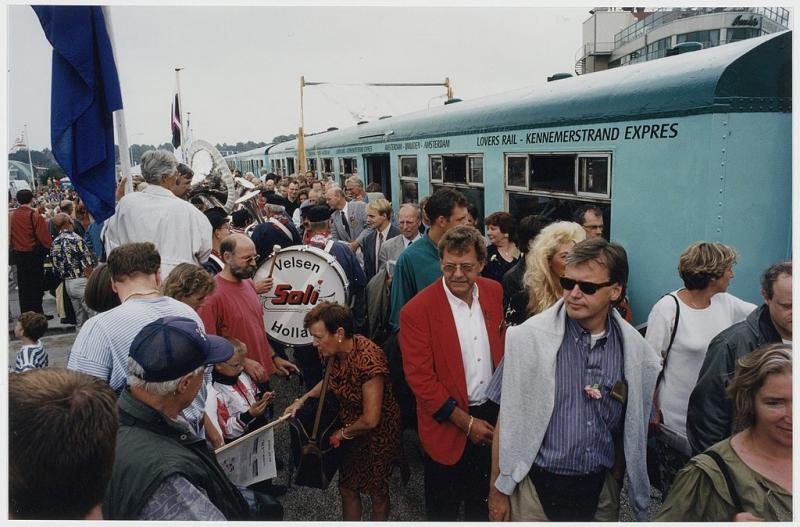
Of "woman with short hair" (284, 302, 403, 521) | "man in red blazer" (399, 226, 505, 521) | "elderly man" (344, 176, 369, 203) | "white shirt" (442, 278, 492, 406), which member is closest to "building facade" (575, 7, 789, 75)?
"man in red blazer" (399, 226, 505, 521)

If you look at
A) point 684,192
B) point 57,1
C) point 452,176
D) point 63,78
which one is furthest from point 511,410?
point 452,176

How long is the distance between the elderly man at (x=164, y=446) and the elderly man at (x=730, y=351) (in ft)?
5.75

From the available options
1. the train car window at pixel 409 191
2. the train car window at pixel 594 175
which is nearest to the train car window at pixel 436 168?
the train car window at pixel 409 191

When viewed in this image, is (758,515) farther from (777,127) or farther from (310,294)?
(310,294)

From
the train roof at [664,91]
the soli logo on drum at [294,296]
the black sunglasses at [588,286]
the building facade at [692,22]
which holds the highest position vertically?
the building facade at [692,22]

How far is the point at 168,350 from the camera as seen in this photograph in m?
1.71

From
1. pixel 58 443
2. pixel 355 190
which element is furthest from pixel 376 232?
pixel 58 443

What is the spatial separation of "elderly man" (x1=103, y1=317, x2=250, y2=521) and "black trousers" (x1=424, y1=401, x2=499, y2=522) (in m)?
1.11

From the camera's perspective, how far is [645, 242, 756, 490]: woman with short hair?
2.67 m

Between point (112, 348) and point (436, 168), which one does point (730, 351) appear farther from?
point (436, 168)

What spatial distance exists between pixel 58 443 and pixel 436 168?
5.61m

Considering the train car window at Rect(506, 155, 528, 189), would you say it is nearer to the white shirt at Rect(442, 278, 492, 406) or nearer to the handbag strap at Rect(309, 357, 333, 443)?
the white shirt at Rect(442, 278, 492, 406)

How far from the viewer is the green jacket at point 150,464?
148cm

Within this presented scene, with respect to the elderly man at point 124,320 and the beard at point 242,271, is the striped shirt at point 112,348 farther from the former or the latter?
the beard at point 242,271
